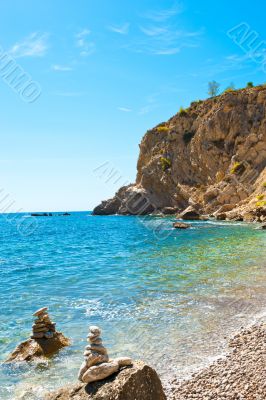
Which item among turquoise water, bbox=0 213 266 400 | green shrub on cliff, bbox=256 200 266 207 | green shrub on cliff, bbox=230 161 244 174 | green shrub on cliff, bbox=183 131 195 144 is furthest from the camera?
green shrub on cliff, bbox=183 131 195 144

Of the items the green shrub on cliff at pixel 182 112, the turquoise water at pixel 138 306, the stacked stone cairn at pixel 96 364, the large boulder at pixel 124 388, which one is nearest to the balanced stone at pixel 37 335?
the turquoise water at pixel 138 306

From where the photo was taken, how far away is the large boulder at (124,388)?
23.3ft

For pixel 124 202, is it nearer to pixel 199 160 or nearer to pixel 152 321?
pixel 199 160

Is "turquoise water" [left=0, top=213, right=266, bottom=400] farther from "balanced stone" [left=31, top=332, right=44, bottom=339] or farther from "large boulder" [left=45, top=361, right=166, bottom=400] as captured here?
"large boulder" [left=45, top=361, right=166, bottom=400]

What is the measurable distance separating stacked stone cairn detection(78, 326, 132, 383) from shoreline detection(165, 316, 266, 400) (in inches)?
67.3

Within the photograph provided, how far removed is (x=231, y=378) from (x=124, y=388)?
3.26 metres

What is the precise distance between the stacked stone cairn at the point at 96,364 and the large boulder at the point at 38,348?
13.4ft

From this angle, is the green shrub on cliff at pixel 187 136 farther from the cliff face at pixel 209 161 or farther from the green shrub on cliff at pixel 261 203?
the green shrub on cliff at pixel 261 203

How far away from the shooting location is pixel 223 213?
260 feet

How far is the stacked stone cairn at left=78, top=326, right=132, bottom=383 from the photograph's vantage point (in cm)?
759

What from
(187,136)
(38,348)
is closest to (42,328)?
(38,348)

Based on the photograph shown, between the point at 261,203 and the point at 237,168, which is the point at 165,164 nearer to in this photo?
the point at 237,168

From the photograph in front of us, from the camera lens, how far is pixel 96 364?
8.37m

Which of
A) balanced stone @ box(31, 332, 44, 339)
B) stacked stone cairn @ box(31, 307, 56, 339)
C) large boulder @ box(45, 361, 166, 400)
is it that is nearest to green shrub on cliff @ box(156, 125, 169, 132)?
stacked stone cairn @ box(31, 307, 56, 339)
